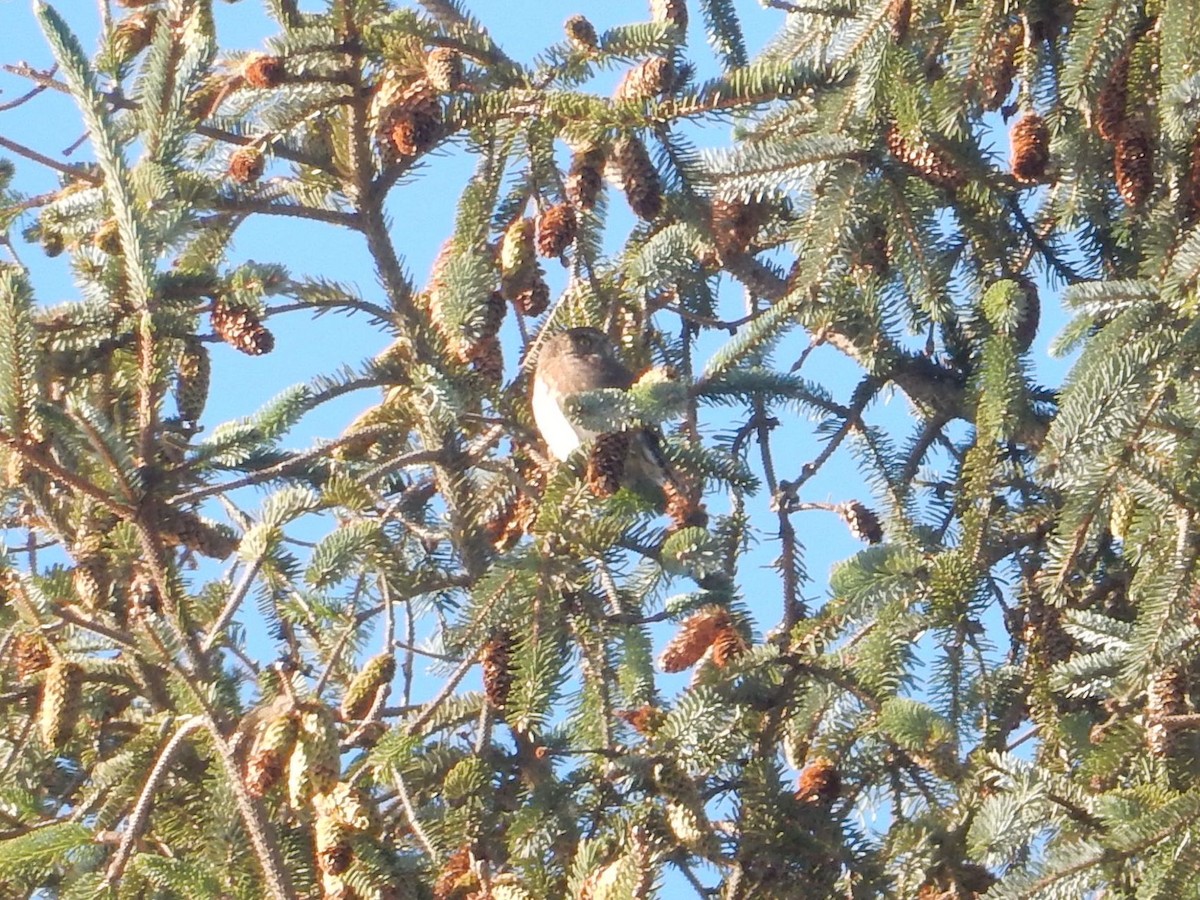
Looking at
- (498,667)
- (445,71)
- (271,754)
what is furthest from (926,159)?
(271,754)

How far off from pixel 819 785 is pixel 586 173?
3.31ft

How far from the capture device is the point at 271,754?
5.91 feet

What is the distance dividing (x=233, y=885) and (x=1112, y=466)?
1.21m

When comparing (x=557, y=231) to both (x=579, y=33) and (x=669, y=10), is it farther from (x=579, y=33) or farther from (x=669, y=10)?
(x=669, y=10)

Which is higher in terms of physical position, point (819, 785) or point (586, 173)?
point (586, 173)

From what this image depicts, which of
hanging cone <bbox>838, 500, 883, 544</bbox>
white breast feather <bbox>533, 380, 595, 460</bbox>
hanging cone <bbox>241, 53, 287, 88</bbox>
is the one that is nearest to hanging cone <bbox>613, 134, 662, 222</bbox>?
hanging cone <bbox>241, 53, 287, 88</bbox>

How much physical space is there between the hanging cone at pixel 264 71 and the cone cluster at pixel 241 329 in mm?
407

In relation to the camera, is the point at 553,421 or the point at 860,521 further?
the point at 553,421

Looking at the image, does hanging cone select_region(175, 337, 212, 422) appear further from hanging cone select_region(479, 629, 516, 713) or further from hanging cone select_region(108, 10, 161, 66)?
hanging cone select_region(108, 10, 161, 66)

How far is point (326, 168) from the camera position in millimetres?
2723

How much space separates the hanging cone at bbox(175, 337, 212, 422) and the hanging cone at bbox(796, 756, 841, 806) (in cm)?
98

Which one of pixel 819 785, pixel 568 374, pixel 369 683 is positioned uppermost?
pixel 568 374

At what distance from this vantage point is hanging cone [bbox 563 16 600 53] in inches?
97.6

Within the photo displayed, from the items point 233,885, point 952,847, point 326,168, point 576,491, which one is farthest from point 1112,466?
point 326,168
